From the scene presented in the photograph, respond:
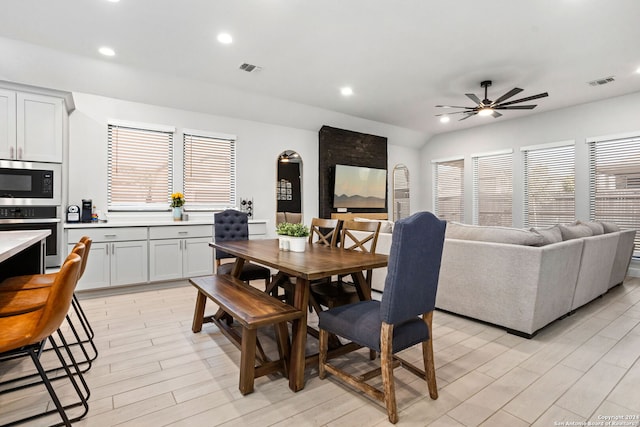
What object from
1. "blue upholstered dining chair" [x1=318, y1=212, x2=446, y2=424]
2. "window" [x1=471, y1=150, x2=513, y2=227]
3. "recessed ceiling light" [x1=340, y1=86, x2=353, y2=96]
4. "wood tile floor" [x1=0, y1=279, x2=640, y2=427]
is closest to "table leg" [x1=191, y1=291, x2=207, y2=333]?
"wood tile floor" [x1=0, y1=279, x2=640, y2=427]

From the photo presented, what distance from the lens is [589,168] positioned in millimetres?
5660

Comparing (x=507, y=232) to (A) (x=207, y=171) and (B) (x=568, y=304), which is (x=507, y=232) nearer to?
(B) (x=568, y=304)

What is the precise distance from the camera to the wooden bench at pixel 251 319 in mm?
1907

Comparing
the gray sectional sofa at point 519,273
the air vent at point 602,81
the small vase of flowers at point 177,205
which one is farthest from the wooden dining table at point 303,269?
A: the air vent at point 602,81

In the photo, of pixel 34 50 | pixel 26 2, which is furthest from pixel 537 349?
pixel 34 50

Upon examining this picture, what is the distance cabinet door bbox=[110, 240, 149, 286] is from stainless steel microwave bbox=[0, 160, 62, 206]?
87 cm

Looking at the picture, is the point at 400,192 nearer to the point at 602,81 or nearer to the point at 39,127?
the point at 602,81

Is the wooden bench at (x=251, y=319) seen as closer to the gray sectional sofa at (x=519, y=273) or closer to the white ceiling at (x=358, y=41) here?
the gray sectional sofa at (x=519, y=273)

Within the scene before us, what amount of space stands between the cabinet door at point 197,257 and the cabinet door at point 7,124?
7.03 feet

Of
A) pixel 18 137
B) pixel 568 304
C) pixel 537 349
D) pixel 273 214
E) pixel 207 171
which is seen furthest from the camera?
pixel 273 214

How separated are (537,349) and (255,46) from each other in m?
4.03

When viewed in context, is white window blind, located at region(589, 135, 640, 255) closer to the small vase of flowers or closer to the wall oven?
the small vase of flowers

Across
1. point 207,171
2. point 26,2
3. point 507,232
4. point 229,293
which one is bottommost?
point 229,293

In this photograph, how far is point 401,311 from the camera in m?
1.71
